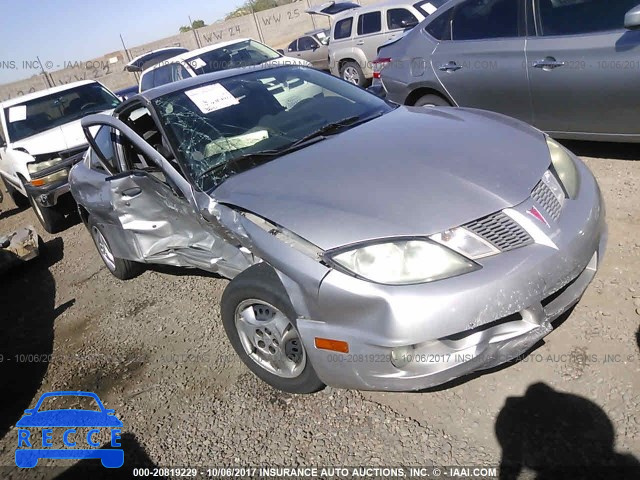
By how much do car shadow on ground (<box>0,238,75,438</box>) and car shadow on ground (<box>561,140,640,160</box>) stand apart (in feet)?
16.0

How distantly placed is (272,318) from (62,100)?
6.79 m

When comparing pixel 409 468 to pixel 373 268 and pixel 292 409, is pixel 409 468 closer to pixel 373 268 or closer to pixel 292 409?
pixel 292 409

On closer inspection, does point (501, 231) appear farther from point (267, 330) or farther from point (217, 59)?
point (217, 59)

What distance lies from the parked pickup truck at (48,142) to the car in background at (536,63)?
4239mm

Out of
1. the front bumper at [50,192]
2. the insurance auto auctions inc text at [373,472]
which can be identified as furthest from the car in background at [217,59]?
the insurance auto auctions inc text at [373,472]

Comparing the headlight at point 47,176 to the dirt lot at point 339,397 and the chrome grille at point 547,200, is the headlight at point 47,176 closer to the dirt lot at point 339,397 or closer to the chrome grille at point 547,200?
the dirt lot at point 339,397

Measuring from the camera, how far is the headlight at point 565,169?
8.50ft

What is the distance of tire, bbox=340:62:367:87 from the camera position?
10.6 metres

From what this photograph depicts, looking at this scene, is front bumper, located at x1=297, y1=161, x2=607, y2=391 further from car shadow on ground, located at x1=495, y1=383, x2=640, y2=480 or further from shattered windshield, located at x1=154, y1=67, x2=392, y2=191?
shattered windshield, located at x1=154, y1=67, x2=392, y2=191

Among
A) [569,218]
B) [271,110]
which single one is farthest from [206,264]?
[569,218]

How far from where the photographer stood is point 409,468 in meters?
2.19

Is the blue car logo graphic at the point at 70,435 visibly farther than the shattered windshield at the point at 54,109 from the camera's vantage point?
No

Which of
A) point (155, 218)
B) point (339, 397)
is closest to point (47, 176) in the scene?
point (155, 218)

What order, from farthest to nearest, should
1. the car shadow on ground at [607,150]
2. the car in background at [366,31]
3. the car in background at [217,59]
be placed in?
1. the car in background at [366,31]
2. the car in background at [217,59]
3. the car shadow on ground at [607,150]
